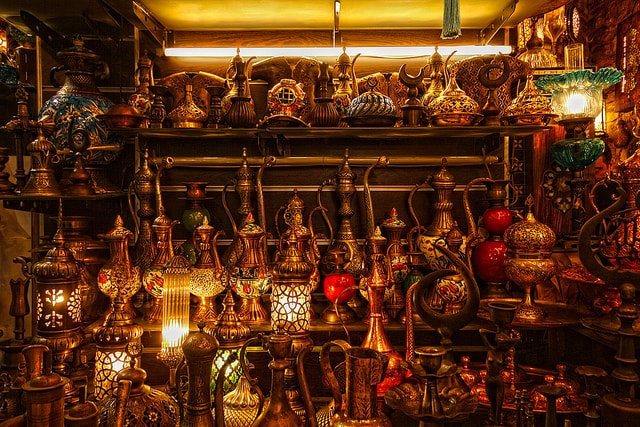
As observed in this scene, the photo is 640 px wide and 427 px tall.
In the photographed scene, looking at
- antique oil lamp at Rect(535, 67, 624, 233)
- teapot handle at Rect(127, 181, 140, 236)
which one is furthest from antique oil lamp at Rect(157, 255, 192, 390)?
antique oil lamp at Rect(535, 67, 624, 233)

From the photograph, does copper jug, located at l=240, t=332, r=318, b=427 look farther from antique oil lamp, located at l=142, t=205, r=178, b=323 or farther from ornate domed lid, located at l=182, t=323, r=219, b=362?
antique oil lamp, located at l=142, t=205, r=178, b=323

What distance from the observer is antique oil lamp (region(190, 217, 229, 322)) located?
99.8 inches

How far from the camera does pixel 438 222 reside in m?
2.74

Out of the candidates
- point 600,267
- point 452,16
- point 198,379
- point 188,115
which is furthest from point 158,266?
point 600,267

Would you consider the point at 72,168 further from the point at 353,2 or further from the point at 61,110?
the point at 353,2

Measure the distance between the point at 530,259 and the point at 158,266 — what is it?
169 cm

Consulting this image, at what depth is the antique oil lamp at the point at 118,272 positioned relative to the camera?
253 centimetres

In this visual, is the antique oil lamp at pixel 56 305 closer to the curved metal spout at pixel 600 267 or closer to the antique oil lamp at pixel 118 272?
the antique oil lamp at pixel 118 272

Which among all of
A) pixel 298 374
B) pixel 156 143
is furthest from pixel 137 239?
pixel 298 374

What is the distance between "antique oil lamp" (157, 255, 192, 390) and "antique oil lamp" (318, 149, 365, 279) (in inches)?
33.6

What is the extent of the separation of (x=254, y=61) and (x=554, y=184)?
174 centimetres

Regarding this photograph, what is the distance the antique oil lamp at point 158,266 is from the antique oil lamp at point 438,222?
120 centimetres

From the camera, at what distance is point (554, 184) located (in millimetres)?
2816

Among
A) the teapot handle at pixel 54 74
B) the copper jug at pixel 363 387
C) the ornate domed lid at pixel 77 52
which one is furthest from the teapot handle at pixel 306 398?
the teapot handle at pixel 54 74
